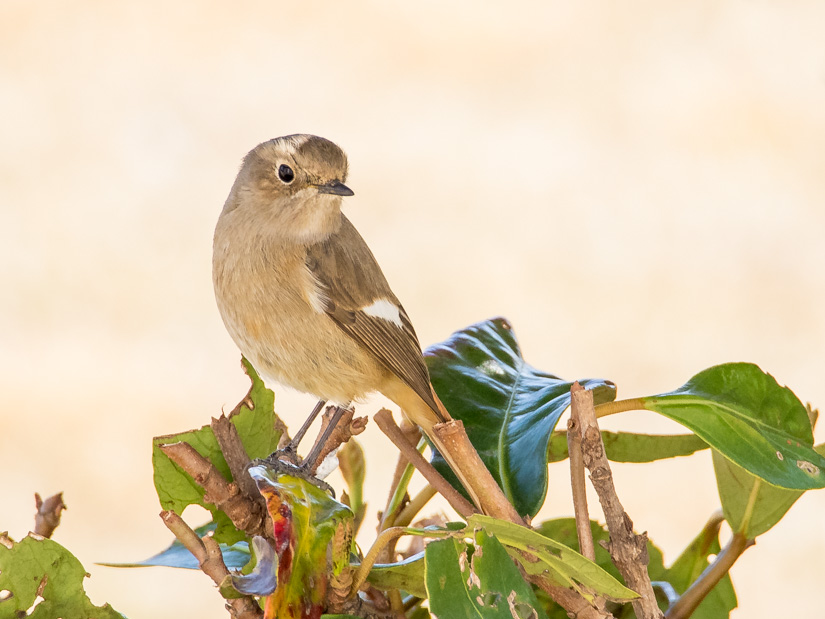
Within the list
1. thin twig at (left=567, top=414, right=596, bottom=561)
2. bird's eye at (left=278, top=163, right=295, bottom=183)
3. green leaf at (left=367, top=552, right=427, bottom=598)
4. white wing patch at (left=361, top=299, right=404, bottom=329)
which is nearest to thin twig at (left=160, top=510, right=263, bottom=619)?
green leaf at (left=367, top=552, right=427, bottom=598)

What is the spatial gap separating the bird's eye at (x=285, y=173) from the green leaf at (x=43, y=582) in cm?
88

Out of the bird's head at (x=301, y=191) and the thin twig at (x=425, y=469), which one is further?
the bird's head at (x=301, y=191)

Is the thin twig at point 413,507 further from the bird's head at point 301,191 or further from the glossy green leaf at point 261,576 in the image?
the bird's head at point 301,191

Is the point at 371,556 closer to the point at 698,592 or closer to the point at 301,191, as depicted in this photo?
the point at 698,592

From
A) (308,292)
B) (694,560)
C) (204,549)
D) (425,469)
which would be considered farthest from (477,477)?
(308,292)

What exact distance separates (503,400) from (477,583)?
0.45 meters

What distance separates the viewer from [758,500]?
1136 millimetres

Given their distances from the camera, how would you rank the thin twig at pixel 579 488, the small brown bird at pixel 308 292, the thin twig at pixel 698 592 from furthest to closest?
1. the small brown bird at pixel 308 292
2. the thin twig at pixel 698 592
3. the thin twig at pixel 579 488

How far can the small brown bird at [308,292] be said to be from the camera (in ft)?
5.16

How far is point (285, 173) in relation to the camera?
1685 mm

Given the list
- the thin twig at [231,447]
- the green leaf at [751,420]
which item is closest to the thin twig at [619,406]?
the green leaf at [751,420]

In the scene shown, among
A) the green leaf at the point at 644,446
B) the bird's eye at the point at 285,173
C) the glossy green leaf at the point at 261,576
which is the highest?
the bird's eye at the point at 285,173

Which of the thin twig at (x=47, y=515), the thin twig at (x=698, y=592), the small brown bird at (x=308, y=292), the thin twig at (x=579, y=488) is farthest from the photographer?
the small brown bird at (x=308, y=292)

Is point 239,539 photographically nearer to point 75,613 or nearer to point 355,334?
point 75,613
